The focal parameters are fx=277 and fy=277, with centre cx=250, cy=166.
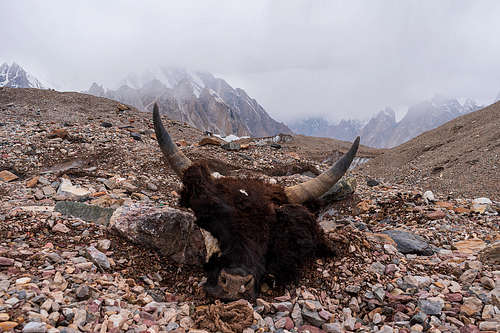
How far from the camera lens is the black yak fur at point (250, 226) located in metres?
3.07

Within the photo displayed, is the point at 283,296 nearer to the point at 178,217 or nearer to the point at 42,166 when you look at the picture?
the point at 178,217

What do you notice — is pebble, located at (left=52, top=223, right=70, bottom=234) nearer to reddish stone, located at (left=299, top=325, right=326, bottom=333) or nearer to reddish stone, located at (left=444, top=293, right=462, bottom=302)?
reddish stone, located at (left=299, top=325, right=326, bottom=333)

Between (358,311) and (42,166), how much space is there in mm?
9032

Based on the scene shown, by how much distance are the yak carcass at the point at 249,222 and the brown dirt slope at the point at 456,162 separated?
8.57 meters

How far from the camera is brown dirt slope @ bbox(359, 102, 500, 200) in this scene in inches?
398

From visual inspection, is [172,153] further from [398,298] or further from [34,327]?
[398,298]

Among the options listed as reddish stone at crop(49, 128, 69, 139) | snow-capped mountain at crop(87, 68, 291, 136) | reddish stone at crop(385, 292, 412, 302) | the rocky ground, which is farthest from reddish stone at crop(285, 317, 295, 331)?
snow-capped mountain at crop(87, 68, 291, 136)

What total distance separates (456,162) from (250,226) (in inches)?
533

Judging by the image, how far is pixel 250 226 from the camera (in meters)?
3.12

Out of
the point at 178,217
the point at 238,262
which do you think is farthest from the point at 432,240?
the point at 178,217

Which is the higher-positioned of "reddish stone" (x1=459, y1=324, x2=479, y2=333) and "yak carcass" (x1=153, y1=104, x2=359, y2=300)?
"yak carcass" (x1=153, y1=104, x2=359, y2=300)

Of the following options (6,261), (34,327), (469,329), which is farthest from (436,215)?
(6,261)

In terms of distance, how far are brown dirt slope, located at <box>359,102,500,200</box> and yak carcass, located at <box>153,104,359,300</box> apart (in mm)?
8568

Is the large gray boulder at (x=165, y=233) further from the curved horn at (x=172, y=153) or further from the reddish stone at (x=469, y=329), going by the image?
the reddish stone at (x=469, y=329)
